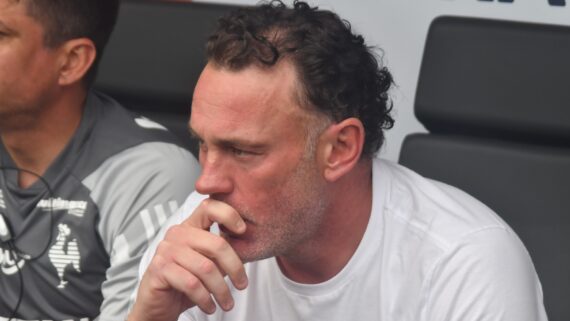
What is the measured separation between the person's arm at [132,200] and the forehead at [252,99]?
1.26 ft

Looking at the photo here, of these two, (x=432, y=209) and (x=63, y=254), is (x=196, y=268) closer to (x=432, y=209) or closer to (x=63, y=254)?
(x=432, y=209)

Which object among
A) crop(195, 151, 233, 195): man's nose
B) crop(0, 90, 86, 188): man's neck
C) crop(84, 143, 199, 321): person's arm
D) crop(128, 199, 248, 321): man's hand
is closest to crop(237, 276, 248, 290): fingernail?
crop(128, 199, 248, 321): man's hand

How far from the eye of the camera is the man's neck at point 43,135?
74.8 inches

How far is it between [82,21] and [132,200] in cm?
37

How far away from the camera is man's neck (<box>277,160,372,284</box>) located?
149 centimetres

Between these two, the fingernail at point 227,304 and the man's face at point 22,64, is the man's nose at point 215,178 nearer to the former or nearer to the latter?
the fingernail at point 227,304

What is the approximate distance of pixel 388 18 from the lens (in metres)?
1.96

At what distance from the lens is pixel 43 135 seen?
1902 millimetres

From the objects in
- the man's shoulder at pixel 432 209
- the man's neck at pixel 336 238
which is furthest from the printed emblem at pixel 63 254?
the man's shoulder at pixel 432 209

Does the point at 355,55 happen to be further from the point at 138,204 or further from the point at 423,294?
the point at 138,204

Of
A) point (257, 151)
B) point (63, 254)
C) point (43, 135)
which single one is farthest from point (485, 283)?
point (43, 135)

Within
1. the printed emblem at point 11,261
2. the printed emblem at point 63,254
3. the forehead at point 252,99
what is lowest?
the printed emblem at point 11,261

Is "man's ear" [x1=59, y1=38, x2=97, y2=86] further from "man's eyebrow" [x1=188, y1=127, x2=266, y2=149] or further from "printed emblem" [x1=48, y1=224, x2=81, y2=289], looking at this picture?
"man's eyebrow" [x1=188, y1=127, x2=266, y2=149]

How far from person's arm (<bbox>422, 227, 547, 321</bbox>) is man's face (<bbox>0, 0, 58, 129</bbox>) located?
82cm
